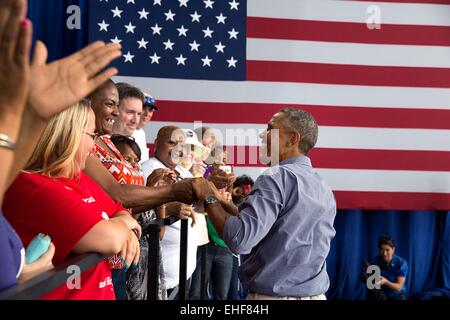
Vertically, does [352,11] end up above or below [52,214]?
above

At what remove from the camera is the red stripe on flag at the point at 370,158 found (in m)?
5.12

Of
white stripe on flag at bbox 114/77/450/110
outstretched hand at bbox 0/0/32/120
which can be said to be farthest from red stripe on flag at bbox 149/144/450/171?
outstretched hand at bbox 0/0/32/120

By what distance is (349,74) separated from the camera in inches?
204

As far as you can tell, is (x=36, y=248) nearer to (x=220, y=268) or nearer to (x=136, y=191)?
(x=136, y=191)

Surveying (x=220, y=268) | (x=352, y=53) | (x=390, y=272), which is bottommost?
(x=390, y=272)

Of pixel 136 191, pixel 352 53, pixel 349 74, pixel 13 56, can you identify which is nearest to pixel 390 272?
pixel 349 74

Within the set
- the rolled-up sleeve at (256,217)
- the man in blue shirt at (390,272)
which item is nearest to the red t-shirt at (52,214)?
the rolled-up sleeve at (256,217)

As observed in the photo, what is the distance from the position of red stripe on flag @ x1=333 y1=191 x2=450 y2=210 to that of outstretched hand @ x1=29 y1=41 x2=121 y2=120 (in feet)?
14.3

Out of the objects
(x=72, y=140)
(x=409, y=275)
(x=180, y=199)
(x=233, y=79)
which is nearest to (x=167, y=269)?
(x=180, y=199)

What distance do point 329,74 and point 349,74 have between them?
152mm

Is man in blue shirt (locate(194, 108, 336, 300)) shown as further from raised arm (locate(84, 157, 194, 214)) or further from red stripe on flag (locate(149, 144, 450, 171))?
red stripe on flag (locate(149, 144, 450, 171))

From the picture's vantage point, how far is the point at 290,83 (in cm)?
514

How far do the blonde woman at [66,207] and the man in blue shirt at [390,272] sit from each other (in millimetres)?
4081
